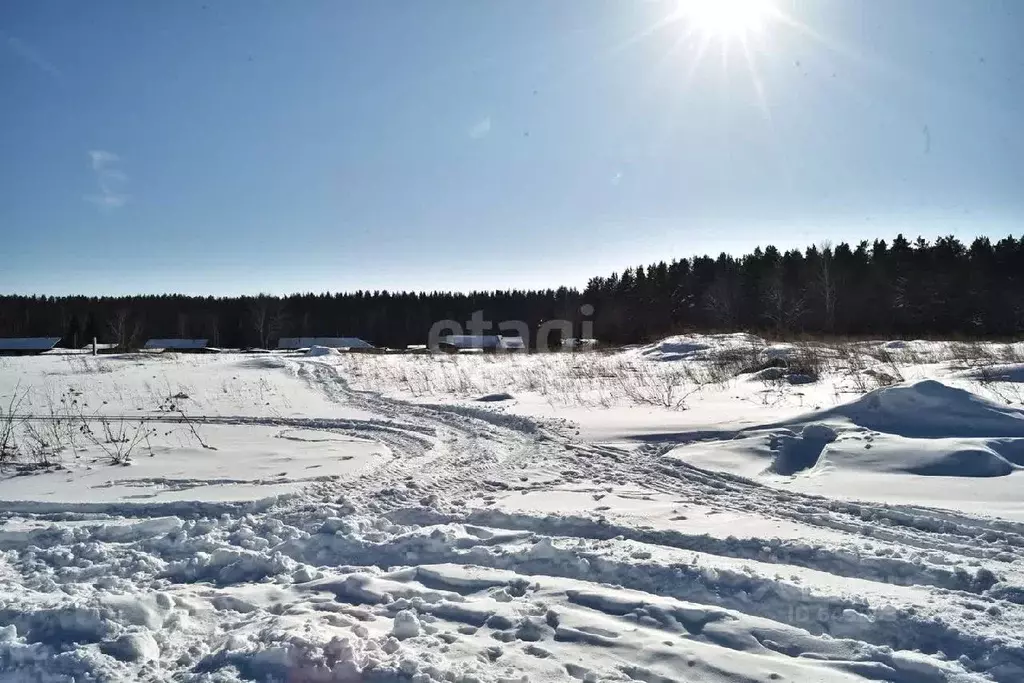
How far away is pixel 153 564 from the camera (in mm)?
3820

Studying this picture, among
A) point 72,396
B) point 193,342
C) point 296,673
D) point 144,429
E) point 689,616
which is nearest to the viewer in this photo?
point 296,673

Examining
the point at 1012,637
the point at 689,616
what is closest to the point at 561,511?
the point at 689,616

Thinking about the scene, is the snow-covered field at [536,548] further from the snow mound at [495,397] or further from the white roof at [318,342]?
the white roof at [318,342]

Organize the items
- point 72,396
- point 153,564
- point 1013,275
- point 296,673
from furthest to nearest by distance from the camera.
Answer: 1. point 1013,275
2. point 72,396
3. point 153,564
4. point 296,673

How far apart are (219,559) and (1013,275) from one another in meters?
52.4

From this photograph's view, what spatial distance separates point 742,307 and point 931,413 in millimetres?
42857

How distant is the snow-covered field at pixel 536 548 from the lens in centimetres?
276

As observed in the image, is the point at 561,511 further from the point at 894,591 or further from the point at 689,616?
the point at 894,591

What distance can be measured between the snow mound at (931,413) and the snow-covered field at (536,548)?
0.03 m
